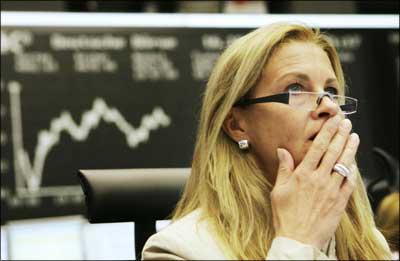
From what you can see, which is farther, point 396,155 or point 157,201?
point 396,155

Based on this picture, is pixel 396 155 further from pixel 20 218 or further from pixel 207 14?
pixel 20 218

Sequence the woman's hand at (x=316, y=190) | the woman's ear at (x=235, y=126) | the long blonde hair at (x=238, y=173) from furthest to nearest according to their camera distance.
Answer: the woman's ear at (x=235, y=126), the long blonde hair at (x=238, y=173), the woman's hand at (x=316, y=190)

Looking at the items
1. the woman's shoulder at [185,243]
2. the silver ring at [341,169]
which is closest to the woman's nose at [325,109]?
the silver ring at [341,169]

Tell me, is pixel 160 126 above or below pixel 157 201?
below

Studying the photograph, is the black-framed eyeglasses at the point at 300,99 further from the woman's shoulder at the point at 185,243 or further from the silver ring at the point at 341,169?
the woman's shoulder at the point at 185,243

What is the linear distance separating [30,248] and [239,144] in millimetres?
2564

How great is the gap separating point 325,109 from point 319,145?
0.27ft

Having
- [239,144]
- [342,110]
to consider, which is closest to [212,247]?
[239,144]

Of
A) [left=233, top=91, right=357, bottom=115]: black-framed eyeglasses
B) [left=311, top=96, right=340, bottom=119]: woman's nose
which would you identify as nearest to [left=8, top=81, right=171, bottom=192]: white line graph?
[left=233, top=91, right=357, bottom=115]: black-framed eyeglasses

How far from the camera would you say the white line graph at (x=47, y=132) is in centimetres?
454

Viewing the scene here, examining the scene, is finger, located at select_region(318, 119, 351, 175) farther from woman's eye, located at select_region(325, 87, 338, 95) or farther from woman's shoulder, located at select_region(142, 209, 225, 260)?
woman's shoulder, located at select_region(142, 209, 225, 260)

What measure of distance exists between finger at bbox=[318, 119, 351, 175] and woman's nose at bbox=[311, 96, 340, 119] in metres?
0.03

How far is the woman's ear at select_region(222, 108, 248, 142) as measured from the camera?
6.07ft

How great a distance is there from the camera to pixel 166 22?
16.2 feet
